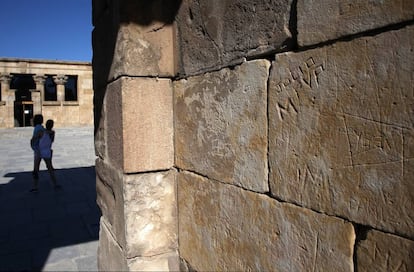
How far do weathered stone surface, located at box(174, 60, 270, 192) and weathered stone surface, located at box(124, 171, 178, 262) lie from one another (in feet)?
0.83

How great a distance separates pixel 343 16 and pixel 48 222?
5138 millimetres

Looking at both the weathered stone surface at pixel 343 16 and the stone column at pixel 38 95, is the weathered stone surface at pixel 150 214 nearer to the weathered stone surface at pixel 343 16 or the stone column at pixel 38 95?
the weathered stone surface at pixel 343 16

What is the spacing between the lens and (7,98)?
25500 millimetres

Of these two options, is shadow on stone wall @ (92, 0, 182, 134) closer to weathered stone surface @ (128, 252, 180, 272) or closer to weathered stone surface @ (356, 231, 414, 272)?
weathered stone surface @ (128, 252, 180, 272)

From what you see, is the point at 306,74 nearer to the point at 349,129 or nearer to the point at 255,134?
the point at 349,129

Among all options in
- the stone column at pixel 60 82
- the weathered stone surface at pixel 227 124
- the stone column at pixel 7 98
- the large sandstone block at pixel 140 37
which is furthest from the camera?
the stone column at pixel 60 82

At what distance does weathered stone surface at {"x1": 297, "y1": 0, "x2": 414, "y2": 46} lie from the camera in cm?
97

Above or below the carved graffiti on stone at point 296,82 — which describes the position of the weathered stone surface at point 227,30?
above

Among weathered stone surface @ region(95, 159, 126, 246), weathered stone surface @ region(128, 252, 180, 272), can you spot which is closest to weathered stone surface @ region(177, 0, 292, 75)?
weathered stone surface @ region(95, 159, 126, 246)

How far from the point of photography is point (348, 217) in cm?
115

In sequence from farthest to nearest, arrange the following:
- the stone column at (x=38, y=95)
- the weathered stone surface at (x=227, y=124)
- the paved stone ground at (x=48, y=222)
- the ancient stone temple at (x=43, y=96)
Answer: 1. the stone column at (x=38, y=95)
2. the ancient stone temple at (x=43, y=96)
3. the paved stone ground at (x=48, y=222)
4. the weathered stone surface at (x=227, y=124)

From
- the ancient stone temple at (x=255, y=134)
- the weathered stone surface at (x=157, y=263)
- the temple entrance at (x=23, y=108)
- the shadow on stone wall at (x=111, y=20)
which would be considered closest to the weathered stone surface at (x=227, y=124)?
the ancient stone temple at (x=255, y=134)

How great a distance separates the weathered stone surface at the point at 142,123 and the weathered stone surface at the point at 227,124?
10 centimetres

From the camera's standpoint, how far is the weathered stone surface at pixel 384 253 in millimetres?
979
